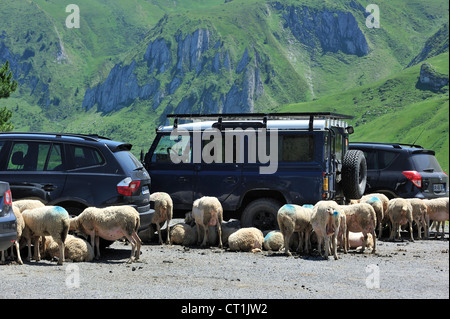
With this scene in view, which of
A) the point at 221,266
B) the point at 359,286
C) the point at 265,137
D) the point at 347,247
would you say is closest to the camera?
the point at 359,286

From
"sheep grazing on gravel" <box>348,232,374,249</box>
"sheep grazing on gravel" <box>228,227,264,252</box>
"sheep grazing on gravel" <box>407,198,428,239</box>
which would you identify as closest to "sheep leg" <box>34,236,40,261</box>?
"sheep grazing on gravel" <box>228,227,264,252</box>

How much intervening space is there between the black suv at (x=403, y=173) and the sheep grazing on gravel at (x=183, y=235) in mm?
5510

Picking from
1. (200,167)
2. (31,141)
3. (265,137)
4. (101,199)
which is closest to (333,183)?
(265,137)

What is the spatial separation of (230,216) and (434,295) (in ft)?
25.1

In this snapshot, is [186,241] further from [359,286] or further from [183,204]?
[359,286]

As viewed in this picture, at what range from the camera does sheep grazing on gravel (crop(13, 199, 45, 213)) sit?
12.3 m

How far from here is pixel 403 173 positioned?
1816cm

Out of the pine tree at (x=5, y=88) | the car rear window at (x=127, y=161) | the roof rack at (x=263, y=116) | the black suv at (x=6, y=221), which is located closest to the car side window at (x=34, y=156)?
the car rear window at (x=127, y=161)

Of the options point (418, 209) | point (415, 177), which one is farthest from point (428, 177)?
point (418, 209)

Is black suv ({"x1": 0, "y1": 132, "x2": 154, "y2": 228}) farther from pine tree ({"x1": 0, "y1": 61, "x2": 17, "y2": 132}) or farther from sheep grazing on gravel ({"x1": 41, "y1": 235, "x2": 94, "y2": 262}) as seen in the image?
pine tree ({"x1": 0, "y1": 61, "x2": 17, "y2": 132})

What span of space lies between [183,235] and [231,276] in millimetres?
4489

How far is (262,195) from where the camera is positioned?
1584cm

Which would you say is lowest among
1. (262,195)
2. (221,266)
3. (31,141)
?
(221,266)

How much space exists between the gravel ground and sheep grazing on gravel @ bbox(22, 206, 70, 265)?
0.51m
